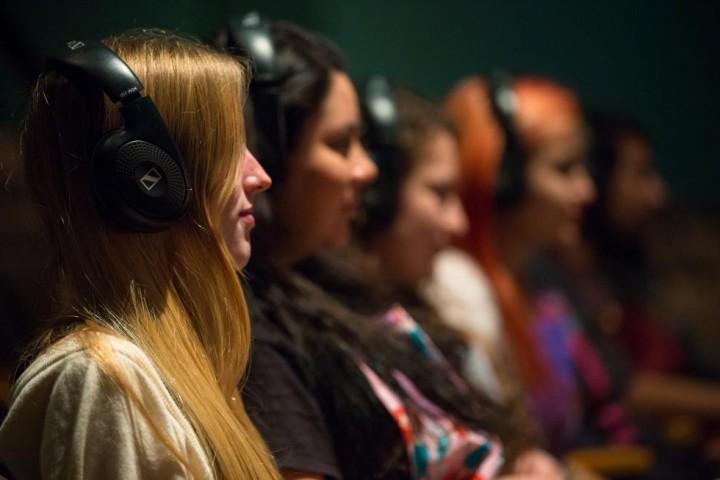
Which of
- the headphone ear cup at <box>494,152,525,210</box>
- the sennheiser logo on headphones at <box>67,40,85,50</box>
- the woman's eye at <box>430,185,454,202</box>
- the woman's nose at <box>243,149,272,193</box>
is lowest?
the headphone ear cup at <box>494,152,525,210</box>

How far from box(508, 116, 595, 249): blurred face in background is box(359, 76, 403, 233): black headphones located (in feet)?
1.69

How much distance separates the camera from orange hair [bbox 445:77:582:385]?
6.30ft

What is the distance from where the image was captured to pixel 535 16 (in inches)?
99.5

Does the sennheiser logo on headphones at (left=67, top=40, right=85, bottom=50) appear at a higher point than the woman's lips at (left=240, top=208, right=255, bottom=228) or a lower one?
higher

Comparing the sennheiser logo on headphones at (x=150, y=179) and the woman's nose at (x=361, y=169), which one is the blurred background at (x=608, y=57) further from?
the sennheiser logo on headphones at (x=150, y=179)

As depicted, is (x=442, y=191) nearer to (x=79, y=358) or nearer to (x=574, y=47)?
(x=79, y=358)

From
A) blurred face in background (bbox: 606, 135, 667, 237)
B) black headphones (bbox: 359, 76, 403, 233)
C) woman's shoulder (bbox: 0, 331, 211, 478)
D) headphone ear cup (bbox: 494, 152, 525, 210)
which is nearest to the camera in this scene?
woman's shoulder (bbox: 0, 331, 211, 478)

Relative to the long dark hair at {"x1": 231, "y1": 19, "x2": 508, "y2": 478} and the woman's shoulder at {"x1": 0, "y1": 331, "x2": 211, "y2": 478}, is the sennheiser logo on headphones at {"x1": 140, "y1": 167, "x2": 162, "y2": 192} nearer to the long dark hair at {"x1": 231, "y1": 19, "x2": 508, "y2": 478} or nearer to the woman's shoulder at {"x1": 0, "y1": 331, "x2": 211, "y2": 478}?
the woman's shoulder at {"x1": 0, "y1": 331, "x2": 211, "y2": 478}

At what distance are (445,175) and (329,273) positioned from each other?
13.7 inches

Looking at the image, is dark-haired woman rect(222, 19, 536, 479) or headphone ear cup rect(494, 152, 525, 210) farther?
headphone ear cup rect(494, 152, 525, 210)

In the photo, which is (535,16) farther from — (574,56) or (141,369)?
(141,369)

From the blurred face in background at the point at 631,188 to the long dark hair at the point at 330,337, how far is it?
121cm

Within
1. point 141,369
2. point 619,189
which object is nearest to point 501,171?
point 619,189

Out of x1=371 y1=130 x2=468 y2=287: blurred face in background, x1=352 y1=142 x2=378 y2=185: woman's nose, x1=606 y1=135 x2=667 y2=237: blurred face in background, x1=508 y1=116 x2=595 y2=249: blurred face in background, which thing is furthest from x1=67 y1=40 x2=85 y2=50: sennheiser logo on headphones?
x1=606 y1=135 x2=667 y2=237: blurred face in background
